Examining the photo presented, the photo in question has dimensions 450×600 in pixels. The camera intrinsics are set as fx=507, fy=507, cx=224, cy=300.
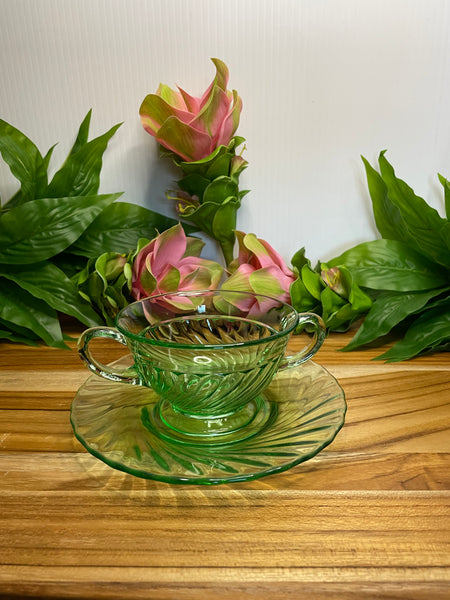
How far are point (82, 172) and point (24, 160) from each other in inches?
2.3

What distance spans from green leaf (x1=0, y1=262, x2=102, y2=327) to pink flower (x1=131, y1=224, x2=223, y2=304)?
0.19 ft

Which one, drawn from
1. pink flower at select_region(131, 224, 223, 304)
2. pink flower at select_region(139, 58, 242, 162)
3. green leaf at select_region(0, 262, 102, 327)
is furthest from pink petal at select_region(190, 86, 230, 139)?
green leaf at select_region(0, 262, 102, 327)

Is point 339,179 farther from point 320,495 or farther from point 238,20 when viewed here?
point 320,495

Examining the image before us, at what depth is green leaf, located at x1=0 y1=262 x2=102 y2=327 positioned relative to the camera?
51cm

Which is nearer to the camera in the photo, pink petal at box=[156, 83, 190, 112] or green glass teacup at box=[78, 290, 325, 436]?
green glass teacup at box=[78, 290, 325, 436]

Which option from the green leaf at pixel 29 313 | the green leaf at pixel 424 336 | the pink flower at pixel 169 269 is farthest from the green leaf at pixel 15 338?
the green leaf at pixel 424 336

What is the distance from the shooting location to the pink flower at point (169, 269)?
0.48 meters

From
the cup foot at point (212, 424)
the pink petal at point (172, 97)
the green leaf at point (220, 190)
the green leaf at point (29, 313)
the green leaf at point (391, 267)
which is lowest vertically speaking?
the green leaf at point (29, 313)

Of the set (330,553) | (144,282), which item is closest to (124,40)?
(144,282)

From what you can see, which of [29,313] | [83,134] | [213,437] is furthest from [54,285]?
[213,437]

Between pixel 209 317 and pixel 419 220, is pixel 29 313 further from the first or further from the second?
pixel 419 220

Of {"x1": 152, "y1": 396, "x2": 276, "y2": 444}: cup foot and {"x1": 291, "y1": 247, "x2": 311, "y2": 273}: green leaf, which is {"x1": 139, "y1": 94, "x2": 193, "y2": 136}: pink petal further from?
{"x1": 152, "y1": 396, "x2": 276, "y2": 444}: cup foot

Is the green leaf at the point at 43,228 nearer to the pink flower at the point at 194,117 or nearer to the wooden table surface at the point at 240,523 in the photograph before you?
the pink flower at the point at 194,117

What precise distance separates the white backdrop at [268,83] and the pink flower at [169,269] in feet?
0.33
